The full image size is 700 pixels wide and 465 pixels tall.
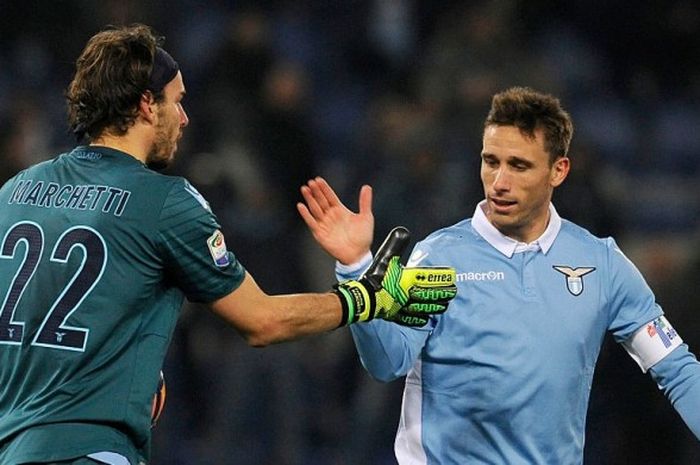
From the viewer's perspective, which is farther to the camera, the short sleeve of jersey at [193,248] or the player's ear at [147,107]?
the player's ear at [147,107]

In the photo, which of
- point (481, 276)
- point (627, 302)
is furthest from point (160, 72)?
point (627, 302)

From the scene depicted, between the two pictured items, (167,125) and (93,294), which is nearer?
(93,294)

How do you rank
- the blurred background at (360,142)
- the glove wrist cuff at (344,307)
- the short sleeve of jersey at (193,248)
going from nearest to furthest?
the short sleeve of jersey at (193,248) < the glove wrist cuff at (344,307) < the blurred background at (360,142)

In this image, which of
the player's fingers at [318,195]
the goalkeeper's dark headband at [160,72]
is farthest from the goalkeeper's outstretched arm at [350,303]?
the goalkeeper's dark headband at [160,72]

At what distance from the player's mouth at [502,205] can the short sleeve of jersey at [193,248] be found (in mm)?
1141

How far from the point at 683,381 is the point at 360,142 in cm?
412

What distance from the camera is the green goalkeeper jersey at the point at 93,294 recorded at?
314cm

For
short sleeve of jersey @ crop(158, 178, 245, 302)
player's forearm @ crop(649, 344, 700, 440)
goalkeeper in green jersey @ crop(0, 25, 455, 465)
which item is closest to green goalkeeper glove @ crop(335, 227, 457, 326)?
goalkeeper in green jersey @ crop(0, 25, 455, 465)

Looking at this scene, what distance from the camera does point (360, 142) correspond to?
7.97 metres

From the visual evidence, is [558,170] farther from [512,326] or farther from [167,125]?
[167,125]

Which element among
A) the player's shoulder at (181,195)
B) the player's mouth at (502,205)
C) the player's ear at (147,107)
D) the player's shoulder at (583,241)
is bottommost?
the player's shoulder at (583,241)

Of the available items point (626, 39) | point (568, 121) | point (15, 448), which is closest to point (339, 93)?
point (626, 39)

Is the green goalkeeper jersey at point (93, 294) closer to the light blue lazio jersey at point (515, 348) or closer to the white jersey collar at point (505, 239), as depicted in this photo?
the light blue lazio jersey at point (515, 348)

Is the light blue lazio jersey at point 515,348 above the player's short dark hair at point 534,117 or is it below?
below
